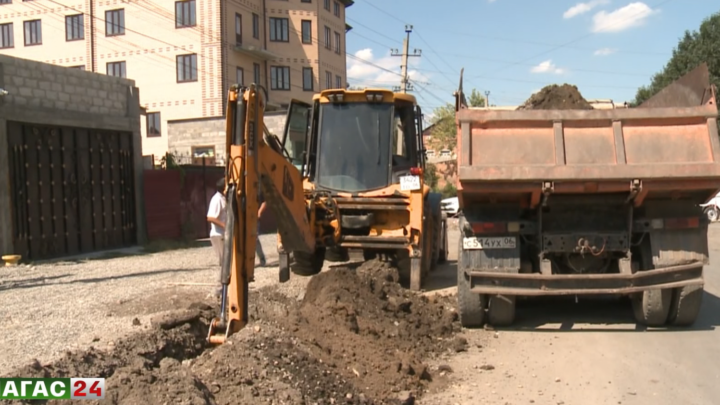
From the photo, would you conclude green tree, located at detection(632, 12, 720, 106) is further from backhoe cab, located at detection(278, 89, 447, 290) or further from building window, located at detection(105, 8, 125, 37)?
building window, located at detection(105, 8, 125, 37)

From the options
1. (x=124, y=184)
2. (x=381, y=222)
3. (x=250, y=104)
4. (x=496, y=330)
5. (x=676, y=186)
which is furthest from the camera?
(x=124, y=184)

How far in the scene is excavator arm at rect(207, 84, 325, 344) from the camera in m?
5.58

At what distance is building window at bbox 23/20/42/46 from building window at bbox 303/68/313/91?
17.4 meters

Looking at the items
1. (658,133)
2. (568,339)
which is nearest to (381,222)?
(568,339)

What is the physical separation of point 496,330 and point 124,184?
41.2 ft

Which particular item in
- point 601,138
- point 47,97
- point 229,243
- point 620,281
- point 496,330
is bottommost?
point 496,330

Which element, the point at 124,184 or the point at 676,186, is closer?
the point at 676,186

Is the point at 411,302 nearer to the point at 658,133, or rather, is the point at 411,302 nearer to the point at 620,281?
the point at 620,281

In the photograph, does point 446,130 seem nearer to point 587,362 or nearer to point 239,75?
point 239,75

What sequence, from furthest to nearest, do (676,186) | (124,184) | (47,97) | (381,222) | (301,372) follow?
(124,184) → (47,97) → (381,222) → (676,186) → (301,372)

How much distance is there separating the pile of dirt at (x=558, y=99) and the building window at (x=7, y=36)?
4486 cm

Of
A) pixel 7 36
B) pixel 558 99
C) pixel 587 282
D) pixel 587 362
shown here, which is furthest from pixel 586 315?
pixel 7 36

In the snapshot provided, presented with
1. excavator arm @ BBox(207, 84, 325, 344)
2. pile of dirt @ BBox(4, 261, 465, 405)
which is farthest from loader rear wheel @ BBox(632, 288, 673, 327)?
excavator arm @ BBox(207, 84, 325, 344)

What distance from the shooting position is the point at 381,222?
1045 centimetres
